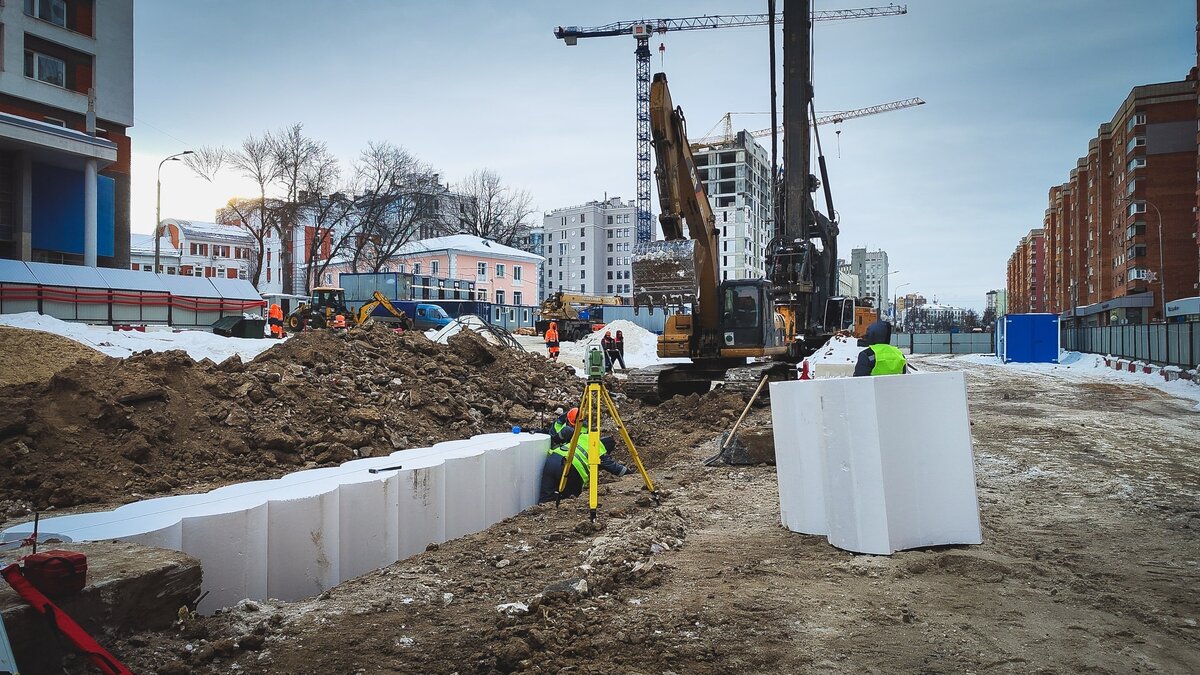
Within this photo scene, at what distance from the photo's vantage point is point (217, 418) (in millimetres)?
7766

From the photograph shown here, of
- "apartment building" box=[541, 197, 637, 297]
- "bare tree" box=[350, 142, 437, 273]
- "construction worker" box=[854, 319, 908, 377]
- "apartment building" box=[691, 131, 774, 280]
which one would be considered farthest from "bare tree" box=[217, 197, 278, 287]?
"apartment building" box=[691, 131, 774, 280]

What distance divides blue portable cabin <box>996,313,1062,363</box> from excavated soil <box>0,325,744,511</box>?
94.4 feet

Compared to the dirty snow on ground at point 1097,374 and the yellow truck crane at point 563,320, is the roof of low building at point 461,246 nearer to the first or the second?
the yellow truck crane at point 563,320

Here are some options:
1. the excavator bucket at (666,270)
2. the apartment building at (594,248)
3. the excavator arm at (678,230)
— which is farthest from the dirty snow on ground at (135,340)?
the apartment building at (594,248)

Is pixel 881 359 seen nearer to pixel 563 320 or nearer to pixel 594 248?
pixel 563 320

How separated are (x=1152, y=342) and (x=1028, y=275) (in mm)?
119866

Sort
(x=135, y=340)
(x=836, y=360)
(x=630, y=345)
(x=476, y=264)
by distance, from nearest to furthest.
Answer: (x=836, y=360), (x=135, y=340), (x=630, y=345), (x=476, y=264)

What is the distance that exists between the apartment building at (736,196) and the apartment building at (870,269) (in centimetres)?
2059

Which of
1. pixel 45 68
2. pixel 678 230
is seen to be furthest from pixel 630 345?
pixel 45 68

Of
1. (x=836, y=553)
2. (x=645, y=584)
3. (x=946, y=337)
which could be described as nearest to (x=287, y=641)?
(x=645, y=584)

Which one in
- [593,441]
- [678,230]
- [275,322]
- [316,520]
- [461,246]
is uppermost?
[461,246]

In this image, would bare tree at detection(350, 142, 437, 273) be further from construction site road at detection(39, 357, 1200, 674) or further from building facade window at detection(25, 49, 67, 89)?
construction site road at detection(39, 357, 1200, 674)

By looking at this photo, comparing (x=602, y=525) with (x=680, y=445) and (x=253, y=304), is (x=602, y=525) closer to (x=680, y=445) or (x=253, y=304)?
(x=680, y=445)

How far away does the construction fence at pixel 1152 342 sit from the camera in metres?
21.2
